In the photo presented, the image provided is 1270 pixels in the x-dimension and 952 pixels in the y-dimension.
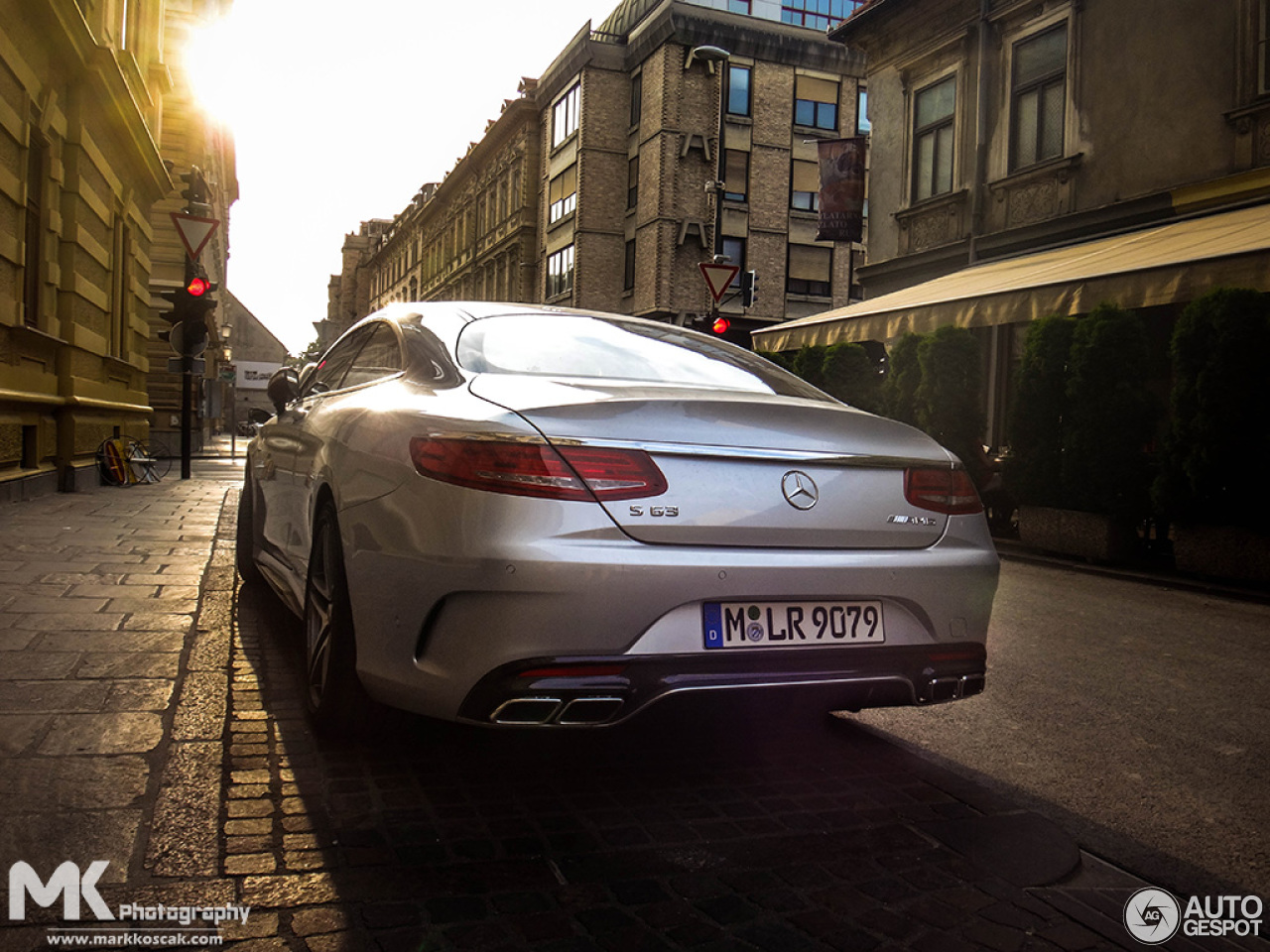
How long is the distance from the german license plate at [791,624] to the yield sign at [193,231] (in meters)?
15.7

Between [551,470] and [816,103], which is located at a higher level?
[816,103]

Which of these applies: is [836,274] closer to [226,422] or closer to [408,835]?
[408,835]

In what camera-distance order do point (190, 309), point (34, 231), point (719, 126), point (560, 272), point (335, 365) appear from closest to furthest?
point (335, 365) < point (34, 231) < point (190, 309) < point (719, 126) < point (560, 272)

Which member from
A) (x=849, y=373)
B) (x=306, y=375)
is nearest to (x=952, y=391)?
(x=849, y=373)

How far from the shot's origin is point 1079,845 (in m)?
3.18

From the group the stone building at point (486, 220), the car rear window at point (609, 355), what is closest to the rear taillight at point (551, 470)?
the car rear window at point (609, 355)

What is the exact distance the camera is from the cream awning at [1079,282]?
9.66m

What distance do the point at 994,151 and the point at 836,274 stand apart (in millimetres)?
21365

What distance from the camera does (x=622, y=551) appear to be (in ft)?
9.54

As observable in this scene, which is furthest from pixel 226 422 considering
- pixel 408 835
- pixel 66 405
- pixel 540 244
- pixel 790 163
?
pixel 408 835

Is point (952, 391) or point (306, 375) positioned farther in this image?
point (952, 391)

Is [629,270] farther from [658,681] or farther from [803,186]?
[658,681]

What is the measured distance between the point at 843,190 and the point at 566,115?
77.0 feet

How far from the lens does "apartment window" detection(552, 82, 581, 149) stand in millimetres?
41094
